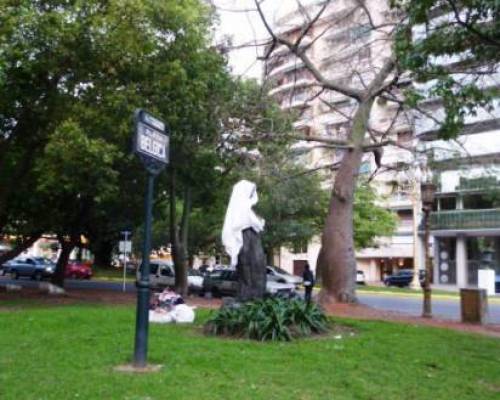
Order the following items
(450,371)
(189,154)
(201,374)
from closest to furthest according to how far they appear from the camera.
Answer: (201,374), (450,371), (189,154)

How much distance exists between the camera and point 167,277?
1364 inches

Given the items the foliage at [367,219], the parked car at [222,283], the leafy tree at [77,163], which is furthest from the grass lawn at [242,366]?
the foliage at [367,219]

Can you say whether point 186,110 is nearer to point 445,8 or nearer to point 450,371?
point 445,8

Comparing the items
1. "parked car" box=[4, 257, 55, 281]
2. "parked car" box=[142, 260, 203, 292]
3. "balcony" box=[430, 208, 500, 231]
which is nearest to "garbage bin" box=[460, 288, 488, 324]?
"parked car" box=[142, 260, 203, 292]

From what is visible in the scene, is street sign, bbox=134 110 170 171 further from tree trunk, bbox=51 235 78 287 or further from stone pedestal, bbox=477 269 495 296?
stone pedestal, bbox=477 269 495 296

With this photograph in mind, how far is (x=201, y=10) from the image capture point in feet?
69.2

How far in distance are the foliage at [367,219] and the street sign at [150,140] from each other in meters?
38.4

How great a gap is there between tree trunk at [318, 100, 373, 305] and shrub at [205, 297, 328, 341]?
853cm

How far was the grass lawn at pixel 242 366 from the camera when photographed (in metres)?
7.07

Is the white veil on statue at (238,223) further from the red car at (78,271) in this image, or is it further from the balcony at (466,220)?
the balcony at (466,220)

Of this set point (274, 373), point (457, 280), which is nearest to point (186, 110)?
point (274, 373)

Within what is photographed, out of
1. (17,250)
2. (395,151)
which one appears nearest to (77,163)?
(17,250)

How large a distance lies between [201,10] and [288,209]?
20.3 meters

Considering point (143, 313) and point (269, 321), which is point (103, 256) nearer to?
point (269, 321)
